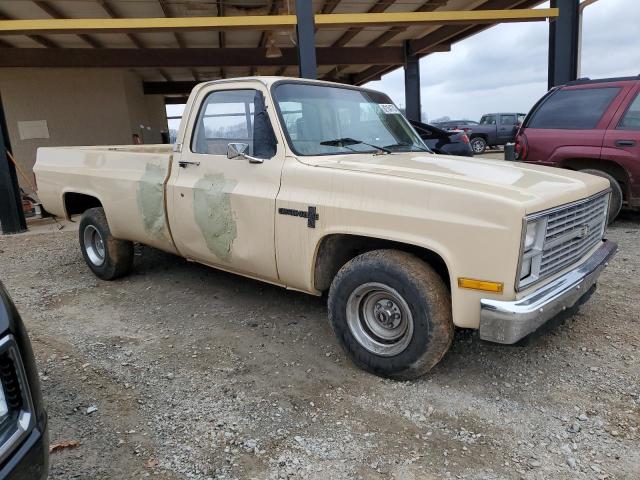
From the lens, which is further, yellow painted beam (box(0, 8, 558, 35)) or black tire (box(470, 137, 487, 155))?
black tire (box(470, 137, 487, 155))

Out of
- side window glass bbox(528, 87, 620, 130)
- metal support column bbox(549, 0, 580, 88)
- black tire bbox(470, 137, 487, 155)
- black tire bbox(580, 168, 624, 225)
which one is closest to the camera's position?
black tire bbox(580, 168, 624, 225)

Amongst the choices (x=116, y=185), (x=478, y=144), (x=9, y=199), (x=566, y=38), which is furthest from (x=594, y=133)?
(x=478, y=144)

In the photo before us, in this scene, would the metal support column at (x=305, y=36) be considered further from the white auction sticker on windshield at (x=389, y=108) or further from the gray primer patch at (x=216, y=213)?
the gray primer patch at (x=216, y=213)

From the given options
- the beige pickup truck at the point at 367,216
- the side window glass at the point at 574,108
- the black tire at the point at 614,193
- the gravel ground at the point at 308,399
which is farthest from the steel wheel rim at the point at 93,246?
the black tire at the point at 614,193

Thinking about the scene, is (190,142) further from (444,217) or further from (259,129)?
(444,217)

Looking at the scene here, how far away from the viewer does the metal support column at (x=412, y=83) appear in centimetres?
1420

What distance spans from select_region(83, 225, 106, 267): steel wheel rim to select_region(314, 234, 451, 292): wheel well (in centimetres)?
309

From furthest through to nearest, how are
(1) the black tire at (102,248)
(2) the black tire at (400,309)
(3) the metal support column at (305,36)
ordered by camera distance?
(3) the metal support column at (305,36)
(1) the black tire at (102,248)
(2) the black tire at (400,309)

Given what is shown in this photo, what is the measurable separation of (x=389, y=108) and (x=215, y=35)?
31.1 feet

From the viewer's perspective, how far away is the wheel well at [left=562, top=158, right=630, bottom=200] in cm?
616

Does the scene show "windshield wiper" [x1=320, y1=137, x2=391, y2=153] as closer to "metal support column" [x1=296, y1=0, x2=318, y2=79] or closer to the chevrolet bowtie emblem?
the chevrolet bowtie emblem

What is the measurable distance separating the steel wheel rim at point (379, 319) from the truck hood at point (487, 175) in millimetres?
737

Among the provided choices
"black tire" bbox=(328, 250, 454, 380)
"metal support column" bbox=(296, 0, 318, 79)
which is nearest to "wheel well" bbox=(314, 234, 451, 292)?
"black tire" bbox=(328, 250, 454, 380)

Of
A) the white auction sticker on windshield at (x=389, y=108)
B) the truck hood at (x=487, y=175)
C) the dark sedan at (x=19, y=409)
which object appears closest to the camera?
the dark sedan at (x=19, y=409)
